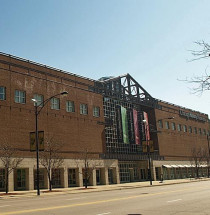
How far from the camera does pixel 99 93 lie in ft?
186

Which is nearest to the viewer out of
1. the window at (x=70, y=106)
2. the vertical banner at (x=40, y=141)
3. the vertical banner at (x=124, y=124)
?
the vertical banner at (x=40, y=141)

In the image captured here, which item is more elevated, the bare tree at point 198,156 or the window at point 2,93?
the window at point 2,93

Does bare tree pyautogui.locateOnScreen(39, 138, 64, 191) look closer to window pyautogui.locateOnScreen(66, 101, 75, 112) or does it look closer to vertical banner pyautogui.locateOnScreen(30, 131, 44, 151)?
window pyautogui.locateOnScreen(66, 101, 75, 112)

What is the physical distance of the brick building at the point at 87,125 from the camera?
41406 millimetres

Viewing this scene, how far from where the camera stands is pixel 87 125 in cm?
5231

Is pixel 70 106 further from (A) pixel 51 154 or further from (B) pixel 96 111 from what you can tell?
(A) pixel 51 154

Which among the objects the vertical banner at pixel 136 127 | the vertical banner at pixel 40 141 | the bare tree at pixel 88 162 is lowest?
the bare tree at pixel 88 162

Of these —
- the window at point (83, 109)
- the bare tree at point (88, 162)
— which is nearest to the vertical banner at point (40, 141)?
the bare tree at point (88, 162)

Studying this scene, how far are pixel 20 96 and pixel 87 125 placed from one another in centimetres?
1311

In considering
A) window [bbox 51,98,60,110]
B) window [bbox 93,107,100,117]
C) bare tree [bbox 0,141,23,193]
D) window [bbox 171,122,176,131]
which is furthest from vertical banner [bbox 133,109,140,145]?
bare tree [bbox 0,141,23,193]

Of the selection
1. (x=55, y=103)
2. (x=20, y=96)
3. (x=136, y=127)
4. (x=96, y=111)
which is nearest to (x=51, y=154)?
(x=55, y=103)

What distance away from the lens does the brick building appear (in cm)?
4141

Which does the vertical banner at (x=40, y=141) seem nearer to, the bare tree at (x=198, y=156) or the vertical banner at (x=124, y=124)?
the vertical banner at (x=124, y=124)

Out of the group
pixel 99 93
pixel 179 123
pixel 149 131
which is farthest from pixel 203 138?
pixel 99 93
